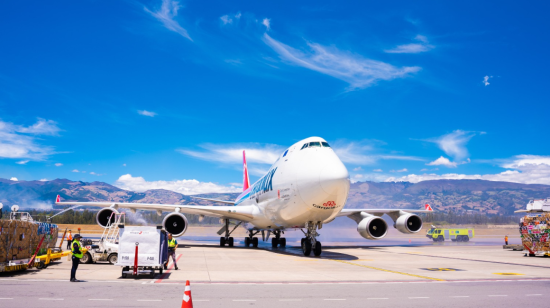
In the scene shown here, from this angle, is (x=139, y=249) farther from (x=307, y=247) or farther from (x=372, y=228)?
(x=372, y=228)

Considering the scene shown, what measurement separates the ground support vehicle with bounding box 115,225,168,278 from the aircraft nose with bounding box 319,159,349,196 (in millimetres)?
7993

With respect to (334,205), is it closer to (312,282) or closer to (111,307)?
(312,282)

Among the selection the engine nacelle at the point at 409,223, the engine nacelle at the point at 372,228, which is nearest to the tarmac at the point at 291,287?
the engine nacelle at the point at 372,228

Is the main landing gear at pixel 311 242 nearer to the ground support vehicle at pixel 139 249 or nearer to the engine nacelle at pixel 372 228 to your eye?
the engine nacelle at pixel 372 228

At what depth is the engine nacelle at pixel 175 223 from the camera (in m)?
25.4

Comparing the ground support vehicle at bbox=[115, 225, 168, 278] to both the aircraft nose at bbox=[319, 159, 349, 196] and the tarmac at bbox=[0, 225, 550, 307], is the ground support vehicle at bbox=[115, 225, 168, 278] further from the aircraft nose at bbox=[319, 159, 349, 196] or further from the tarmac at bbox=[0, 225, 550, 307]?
the aircraft nose at bbox=[319, 159, 349, 196]

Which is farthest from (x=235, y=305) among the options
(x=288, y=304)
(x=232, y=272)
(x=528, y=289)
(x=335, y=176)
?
(x=335, y=176)

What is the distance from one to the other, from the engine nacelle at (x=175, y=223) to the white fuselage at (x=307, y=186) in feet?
19.1

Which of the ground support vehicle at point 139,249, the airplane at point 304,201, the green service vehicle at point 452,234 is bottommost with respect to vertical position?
the green service vehicle at point 452,234

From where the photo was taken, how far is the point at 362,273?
13.6 metres

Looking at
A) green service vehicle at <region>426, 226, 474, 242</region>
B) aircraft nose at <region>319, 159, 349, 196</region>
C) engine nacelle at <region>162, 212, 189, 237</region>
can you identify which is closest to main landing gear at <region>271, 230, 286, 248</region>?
engine nacelle at <region>162, 212, 189, 237</region>

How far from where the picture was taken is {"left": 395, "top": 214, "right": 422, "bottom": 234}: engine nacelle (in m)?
27.7

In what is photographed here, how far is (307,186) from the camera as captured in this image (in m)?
18.7

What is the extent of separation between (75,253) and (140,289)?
315 centimetres
